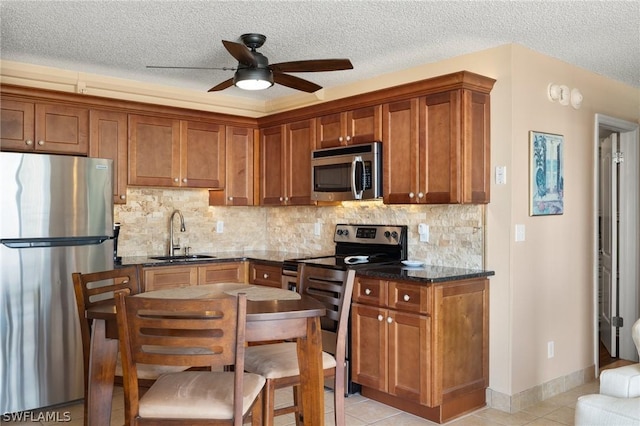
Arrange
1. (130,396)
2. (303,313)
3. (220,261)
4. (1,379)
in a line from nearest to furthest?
(130,396)
(303,313)
(1,379)
(220,261)

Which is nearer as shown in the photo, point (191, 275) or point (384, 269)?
point (384, 269)

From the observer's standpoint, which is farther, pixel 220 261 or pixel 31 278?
pixel 220 261

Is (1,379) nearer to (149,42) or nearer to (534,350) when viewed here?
(149,42)

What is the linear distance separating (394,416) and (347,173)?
181 centimetres

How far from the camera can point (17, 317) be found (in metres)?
3.49

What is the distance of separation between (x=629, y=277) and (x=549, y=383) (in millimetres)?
1613

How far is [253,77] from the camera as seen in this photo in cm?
315

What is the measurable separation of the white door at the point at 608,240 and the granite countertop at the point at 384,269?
198 cm

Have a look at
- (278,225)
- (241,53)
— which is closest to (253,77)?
(241,53)

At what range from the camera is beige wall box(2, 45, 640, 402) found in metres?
3.61

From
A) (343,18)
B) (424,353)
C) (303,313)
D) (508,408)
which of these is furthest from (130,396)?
→ (508,408)

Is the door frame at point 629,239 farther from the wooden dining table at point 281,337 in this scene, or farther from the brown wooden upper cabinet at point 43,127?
the brown wooden upper cabinet at point 43,127

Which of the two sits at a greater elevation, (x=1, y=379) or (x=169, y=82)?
(x=169, y=82)

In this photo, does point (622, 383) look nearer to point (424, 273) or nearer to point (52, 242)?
point (424, 273)
